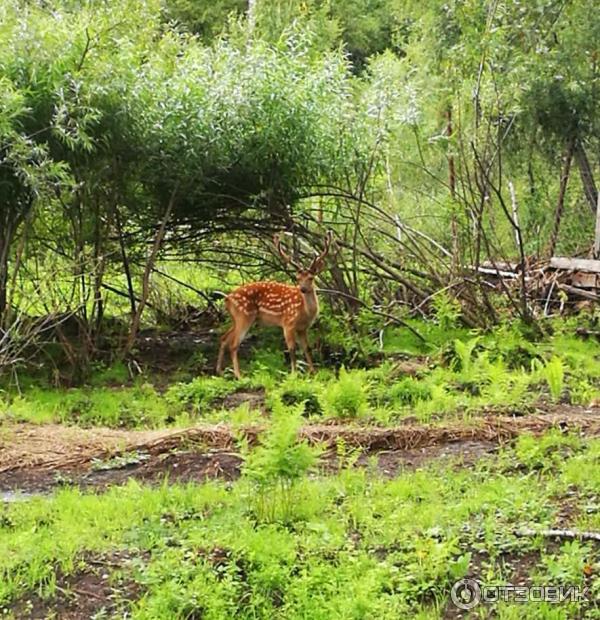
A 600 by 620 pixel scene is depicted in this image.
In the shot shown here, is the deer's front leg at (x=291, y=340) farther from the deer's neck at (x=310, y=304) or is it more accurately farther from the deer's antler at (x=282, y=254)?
the deer's antler at (x=282, y=254)

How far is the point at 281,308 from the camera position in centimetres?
898

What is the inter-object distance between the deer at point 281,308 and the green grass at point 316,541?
12.3ft

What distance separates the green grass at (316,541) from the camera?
12.0 ft

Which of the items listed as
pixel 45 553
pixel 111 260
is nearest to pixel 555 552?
pixel 45 553

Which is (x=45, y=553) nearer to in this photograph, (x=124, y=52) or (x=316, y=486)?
(x=316, y=486)

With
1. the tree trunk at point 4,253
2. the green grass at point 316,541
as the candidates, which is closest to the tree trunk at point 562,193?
the tree trunk at point 4,253

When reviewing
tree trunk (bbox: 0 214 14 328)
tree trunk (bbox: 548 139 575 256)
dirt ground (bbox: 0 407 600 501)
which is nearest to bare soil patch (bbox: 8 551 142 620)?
dirt ground (bbox: 0 407 600 501)

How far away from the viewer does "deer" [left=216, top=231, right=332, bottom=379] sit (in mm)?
8727

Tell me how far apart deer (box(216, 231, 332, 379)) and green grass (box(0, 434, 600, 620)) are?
3738 mm

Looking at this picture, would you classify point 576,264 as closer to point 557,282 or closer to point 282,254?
point 557,282

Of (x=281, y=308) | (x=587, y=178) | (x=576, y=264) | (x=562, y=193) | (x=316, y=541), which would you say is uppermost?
(x=587, y=178)

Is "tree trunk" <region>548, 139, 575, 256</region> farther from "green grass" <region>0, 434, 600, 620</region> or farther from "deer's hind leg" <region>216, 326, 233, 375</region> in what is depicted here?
"green grass" <region>0, 434, 600, 620</region>

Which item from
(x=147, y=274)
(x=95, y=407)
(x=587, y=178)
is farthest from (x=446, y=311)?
(x=587, y=178)

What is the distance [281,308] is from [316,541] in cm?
501
